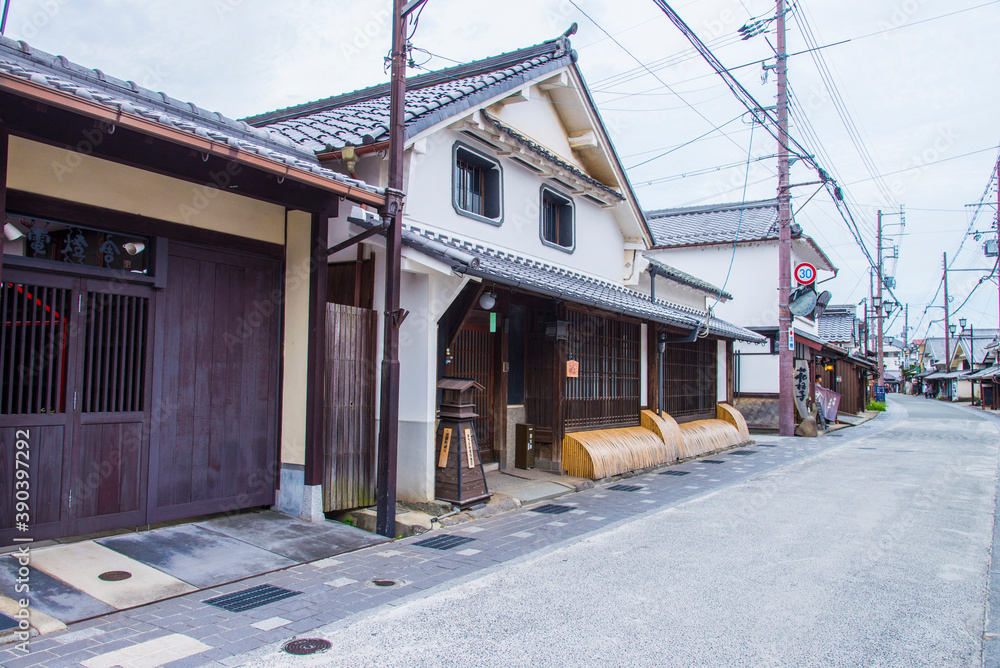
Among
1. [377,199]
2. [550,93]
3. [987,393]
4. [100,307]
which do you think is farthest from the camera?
[987,393]

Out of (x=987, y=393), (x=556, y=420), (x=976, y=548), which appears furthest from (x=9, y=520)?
(x=987, y=393)

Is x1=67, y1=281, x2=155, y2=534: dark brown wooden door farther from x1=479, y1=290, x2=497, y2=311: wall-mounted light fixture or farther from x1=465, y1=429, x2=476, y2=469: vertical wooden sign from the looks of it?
x1=479, y1=290, x2=497, y2=311: wall-mounted light fixture

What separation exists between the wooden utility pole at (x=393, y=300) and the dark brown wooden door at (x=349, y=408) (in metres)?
0.70

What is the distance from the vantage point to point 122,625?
443cm

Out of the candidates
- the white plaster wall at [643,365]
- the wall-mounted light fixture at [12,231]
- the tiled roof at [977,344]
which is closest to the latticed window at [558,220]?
the white plaster wall at [643,365]

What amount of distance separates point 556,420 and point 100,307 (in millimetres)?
7073

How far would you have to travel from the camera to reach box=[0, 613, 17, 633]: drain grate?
411cm

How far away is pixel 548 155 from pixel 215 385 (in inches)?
269

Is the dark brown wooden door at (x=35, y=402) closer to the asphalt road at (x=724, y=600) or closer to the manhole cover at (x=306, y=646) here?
the manhole cover at (x=306, y=646)

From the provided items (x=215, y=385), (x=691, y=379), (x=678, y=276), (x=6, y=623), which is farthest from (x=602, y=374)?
(x=6, y=623)

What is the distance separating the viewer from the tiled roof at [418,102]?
337 inches

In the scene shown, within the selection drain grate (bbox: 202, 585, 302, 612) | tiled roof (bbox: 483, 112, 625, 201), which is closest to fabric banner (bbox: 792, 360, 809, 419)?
tiled roof (bbox: 483, 112, 625, 201)

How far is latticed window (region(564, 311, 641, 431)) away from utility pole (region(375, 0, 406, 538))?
15.6 ft

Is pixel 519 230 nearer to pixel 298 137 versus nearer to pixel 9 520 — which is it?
pixel 298 137
